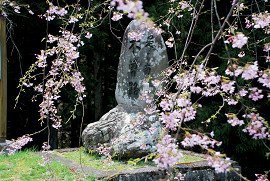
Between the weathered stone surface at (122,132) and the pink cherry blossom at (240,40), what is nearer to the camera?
the pink cherry blossom at (240,40)

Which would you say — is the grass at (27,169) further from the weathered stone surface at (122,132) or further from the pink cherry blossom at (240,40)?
the pink cherry blossom at (240,40)

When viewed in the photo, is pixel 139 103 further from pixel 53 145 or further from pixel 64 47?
pixel 53 145

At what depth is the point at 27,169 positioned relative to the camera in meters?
4.11

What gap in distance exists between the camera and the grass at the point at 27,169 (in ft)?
12.1

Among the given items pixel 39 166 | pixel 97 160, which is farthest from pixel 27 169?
pixel 97 160

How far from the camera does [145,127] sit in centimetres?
464

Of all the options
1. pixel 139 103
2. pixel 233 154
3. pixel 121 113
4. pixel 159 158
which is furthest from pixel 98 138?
pixel 159 158

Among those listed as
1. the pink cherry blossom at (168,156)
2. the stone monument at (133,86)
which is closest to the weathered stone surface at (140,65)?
the stone monument at (133,86)

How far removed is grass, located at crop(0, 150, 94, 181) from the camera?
145 inches

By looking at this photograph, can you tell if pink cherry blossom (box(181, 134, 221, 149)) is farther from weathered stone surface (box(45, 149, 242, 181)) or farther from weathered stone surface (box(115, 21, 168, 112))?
weathered stone surface (box(115, 21, 168, 112))

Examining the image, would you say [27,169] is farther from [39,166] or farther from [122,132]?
[122,132]

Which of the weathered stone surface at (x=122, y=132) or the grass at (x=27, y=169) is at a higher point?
the weathered stone surface at (x=122, y=132)

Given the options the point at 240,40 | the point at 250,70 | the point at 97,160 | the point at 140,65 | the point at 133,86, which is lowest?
the point at 97,160

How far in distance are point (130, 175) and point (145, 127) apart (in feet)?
3.88
